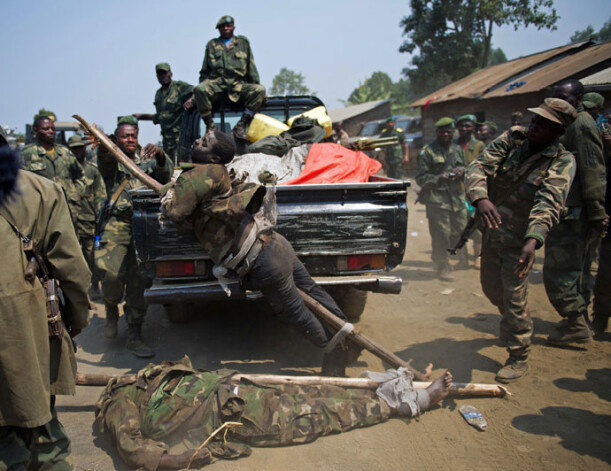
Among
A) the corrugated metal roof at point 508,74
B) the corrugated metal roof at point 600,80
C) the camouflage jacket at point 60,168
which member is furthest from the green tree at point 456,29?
the camouflage jacket at point 60,168

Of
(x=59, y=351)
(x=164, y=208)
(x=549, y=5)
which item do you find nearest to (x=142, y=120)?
(x=164, y=208)

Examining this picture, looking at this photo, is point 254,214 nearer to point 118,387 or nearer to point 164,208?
point 164,208

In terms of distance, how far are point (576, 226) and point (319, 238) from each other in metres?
2.28

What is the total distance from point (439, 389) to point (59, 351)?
2250 millimetres

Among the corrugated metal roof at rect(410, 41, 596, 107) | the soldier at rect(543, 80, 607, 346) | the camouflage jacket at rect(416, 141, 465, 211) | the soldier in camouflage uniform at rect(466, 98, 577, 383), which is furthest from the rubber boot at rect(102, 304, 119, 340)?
the corrugated metal roof at rect(410, 41, 596, 107)

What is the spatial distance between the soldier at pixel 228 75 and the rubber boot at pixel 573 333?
3912mm

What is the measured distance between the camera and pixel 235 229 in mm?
3047

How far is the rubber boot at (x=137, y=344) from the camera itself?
13.5ft

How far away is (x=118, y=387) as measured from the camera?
2.89m

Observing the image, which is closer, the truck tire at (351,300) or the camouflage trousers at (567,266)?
the camouflage trousers at (567,266)

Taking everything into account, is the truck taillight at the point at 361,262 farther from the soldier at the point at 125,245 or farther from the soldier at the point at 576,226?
the soldier at the point at 125,245

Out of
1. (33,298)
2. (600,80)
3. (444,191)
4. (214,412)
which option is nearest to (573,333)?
(444,191)

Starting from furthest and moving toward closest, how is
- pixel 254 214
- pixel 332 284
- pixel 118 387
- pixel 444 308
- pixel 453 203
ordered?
pixel 453 203 → pixel 444 308 → pixel 332 284 → pixel 254 214 → pixel 118 387

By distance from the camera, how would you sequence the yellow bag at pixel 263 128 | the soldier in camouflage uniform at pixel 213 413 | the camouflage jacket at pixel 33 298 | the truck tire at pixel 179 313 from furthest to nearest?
1. the yellow bag at pixel 263 128
2. the truck tire at pixel 179 313
3. the soldier in camouflage uniform at pixel 213 413
4. the camouflage jacket at pixel 33 298
